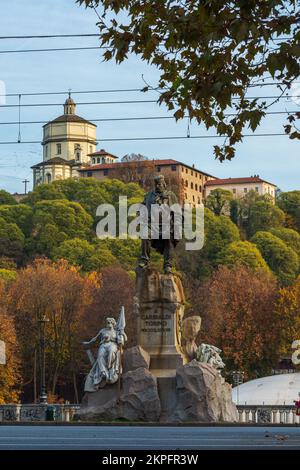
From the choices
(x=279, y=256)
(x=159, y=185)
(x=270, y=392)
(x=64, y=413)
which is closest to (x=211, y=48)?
(x=159, y=185)

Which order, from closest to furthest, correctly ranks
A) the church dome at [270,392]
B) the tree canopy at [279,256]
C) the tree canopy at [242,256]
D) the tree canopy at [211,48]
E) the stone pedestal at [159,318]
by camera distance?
the tree canopy at [211,48] → the stone pedestal at [159,318] → the church dome at [270,392] → the tree canopy at [242,256] → the tree canopy at [279,256]

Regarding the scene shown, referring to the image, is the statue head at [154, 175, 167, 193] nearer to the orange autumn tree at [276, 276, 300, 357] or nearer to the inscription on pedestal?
the inscription on pedestal

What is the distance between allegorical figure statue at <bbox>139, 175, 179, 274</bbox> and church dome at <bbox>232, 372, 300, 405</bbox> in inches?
1171

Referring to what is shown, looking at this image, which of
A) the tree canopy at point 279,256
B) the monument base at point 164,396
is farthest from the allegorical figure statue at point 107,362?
the tree canopy at point 279,256

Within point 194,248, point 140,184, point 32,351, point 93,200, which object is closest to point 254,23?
point 32,351

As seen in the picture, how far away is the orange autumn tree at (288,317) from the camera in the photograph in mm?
98625

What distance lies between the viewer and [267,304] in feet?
331

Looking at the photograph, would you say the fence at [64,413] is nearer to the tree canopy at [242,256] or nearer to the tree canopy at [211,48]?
the tree canopy at [211,48]

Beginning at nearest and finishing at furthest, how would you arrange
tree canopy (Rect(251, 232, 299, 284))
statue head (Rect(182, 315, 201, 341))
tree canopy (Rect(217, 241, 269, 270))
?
statue head (Rect(182, 315, 201, 341)), tree canopy (Rect(217, 241, 269, 270)), tree canopy (Rect(251, 232, 299, 284))

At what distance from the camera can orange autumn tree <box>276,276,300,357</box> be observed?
324 ft

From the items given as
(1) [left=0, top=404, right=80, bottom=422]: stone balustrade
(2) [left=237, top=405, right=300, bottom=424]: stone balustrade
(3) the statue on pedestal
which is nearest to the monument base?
(3) the statue on pedestal

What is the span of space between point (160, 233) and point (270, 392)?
32113 mm

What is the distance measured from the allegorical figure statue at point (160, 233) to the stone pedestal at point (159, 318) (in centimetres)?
49

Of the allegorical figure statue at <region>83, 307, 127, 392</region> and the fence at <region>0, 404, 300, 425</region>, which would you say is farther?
the fence at <region>0, 404, 300, 425</region>
